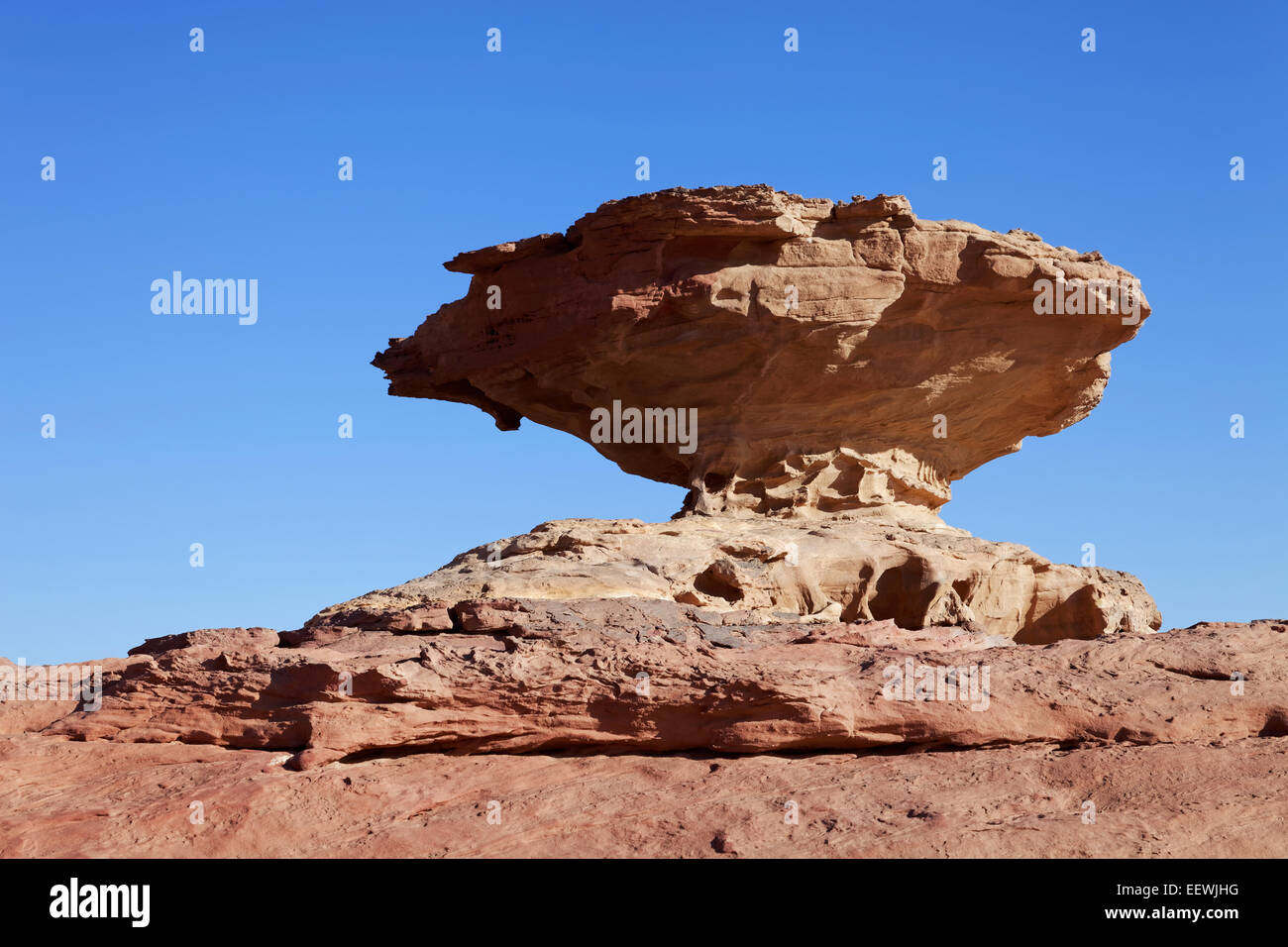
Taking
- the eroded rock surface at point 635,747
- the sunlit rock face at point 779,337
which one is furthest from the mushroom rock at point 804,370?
the eroded rock surface at point 635,747

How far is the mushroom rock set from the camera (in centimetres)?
2053

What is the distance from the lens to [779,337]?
21750 mm

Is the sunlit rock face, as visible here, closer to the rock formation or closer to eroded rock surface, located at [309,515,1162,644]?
the rock formation

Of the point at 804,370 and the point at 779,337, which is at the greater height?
the point at 779,337

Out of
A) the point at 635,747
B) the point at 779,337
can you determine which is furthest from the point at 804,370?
the point at 635,747

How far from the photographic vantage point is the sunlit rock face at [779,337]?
21.7m

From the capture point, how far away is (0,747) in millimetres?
15422

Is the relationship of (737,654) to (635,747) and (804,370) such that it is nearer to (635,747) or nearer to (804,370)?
(635,747)

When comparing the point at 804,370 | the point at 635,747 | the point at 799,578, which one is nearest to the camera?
the point at 635,747

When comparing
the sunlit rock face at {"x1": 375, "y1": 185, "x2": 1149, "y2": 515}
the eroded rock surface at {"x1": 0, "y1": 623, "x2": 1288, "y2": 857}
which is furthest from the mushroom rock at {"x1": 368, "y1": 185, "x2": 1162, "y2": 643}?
the eroded rock surface at {"x1": 0, "y1": 623, "x2": 1288, "y2": 857}

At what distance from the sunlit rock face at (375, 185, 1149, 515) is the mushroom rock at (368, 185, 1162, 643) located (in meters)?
0.03

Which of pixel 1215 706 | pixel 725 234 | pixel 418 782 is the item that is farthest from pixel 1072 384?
pixel 418 782

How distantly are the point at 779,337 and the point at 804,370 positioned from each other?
83 centimetres

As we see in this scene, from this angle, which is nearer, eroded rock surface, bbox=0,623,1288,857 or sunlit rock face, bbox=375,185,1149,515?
eroded rock surface, bbox=0,623,1288,857
